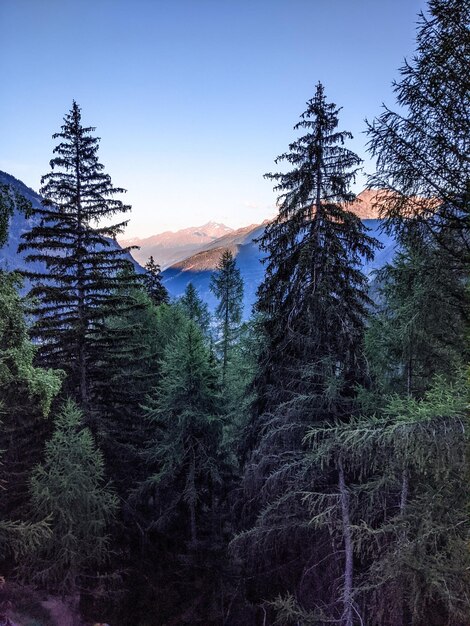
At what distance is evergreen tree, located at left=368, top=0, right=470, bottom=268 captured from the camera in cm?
480

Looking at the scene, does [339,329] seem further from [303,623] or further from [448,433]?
[303,623]

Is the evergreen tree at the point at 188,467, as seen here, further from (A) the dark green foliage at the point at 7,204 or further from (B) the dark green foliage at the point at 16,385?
(A) the dark green foliage at the point at 7,204

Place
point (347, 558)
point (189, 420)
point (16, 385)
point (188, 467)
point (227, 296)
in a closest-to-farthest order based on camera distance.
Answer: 1. point (347, 558)
2. point (16, 385)
3. point (189, 420)
4. point (188, 467)
5. point (227, 296)

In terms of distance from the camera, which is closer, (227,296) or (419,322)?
(419,322)

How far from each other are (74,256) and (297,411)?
28.5ft

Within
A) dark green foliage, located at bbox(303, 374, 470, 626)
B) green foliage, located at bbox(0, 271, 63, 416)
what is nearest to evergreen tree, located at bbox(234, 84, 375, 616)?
dark green foliage, located at bbox(303, 374, 470, 626)

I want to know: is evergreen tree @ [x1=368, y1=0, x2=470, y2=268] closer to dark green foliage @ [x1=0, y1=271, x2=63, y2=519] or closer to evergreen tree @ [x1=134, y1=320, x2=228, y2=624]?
dark green foliage @ [x1=0, y1=271, x2=63, y2=519]

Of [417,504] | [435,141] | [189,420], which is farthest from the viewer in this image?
[189,420]

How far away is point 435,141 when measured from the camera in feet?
17.2

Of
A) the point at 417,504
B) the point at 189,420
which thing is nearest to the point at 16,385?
the point at 189,420

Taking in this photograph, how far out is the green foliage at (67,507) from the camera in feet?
35.8

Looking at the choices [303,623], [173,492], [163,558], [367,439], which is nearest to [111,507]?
[173,492]

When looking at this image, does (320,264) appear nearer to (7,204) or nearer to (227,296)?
(7,204)

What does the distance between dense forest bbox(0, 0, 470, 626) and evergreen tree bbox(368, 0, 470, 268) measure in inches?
→ 1.0
